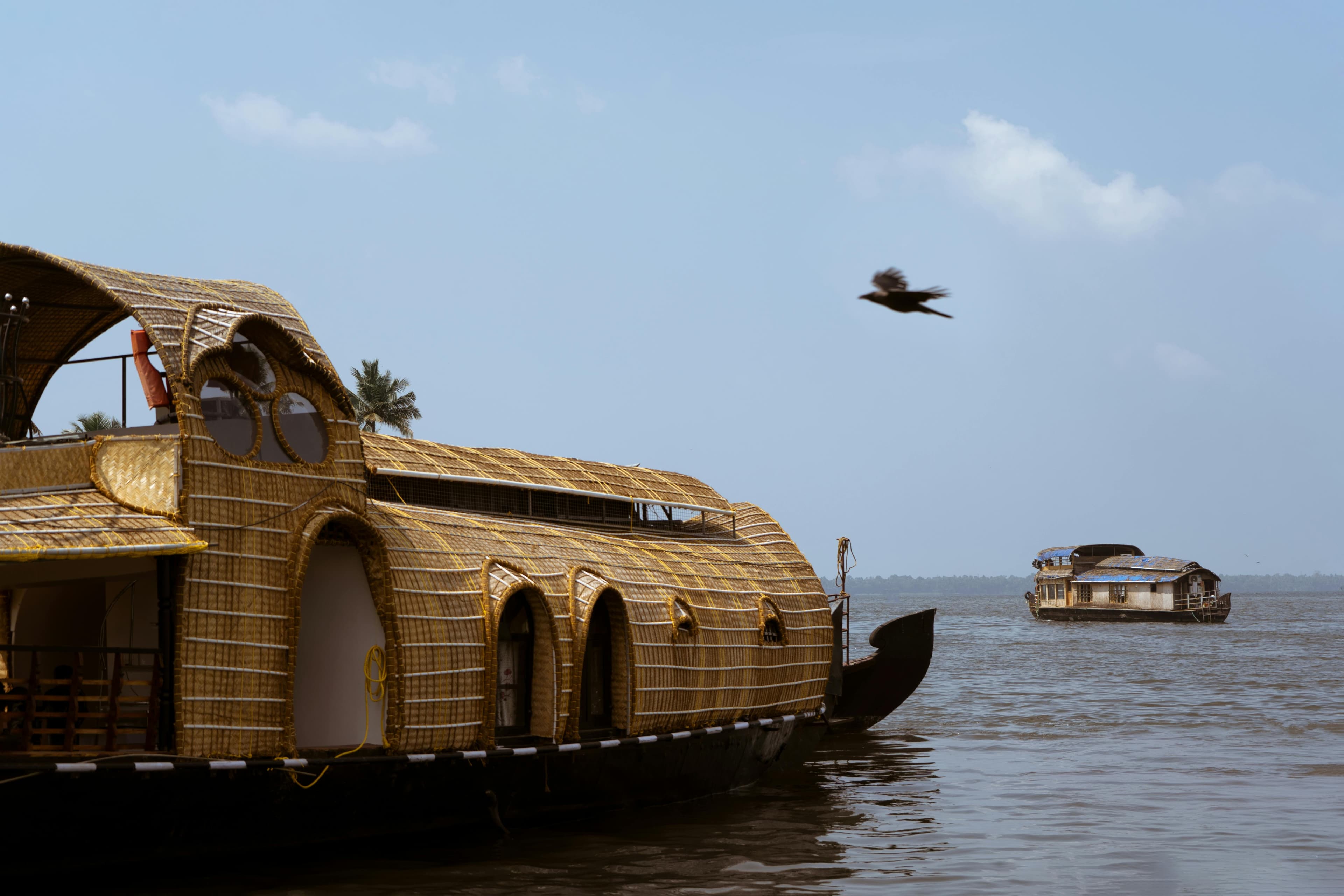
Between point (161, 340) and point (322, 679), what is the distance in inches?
122

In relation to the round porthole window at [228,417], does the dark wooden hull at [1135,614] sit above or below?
below

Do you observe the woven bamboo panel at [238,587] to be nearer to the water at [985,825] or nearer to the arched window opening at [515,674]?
the water at [985,825]

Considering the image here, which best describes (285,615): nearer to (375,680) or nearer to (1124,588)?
(375,680)

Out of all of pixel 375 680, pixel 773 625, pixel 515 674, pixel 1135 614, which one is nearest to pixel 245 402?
pixel 375 680

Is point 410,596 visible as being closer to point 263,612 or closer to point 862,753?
point 263,612

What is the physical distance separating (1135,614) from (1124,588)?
140 cm

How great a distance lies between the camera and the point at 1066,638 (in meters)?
54.7

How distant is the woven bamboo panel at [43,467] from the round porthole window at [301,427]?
1408 mm

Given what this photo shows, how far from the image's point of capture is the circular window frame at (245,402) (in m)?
9.84

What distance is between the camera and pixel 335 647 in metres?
11.0

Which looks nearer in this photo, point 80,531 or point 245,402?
point 80,531

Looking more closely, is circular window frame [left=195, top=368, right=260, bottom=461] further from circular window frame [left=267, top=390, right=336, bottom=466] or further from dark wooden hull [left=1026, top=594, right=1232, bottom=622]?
dark wooden hull [left=1026, top=594, right=1232, bottom=622]

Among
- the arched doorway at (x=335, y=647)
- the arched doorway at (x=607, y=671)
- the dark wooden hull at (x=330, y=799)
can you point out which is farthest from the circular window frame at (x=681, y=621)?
the arched doorway at (x=335, y=647)

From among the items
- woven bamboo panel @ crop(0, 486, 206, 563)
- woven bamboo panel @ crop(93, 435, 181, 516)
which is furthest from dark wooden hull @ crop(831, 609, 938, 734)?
woven bamboo panel @ crop(0, 486, 206, 563)
